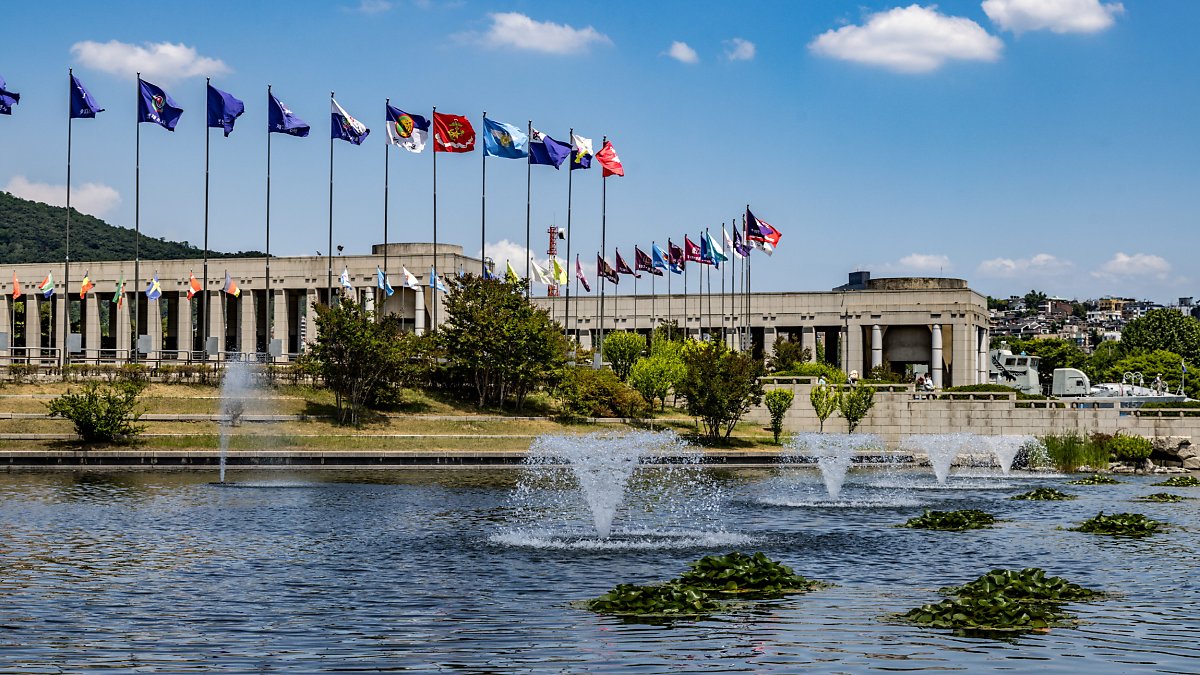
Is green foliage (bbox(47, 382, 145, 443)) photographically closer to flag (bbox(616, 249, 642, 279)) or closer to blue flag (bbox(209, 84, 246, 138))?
blue flag (bbox(209, 84, 246, 138))

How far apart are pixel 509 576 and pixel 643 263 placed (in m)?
69.3

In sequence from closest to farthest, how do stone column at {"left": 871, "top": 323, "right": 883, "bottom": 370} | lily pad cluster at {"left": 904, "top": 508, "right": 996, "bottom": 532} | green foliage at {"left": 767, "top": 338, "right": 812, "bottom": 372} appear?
1. lily pad cluster at {"left": 904, "top": 508, "right": 996, "bottom": 532}
2. green foliage at {"left": 767, "top": 338, "right": 812, "bottom": 372}
3. stone column at {"left": 871, "top": 323, "right": 883, "bottom": 370}

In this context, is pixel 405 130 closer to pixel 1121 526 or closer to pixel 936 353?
pixel 1121 526

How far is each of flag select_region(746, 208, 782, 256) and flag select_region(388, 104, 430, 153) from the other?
75.1ft

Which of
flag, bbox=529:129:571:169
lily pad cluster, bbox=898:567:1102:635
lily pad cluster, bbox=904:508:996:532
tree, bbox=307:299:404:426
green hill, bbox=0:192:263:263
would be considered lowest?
lily pad cluster, bbox=904:508:996:532

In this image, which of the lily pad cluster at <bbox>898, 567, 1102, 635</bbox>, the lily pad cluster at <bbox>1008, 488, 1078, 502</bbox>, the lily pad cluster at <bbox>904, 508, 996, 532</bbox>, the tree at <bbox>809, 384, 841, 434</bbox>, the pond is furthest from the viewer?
the tree at <bbox>809, 384, 841, 434</bbox>

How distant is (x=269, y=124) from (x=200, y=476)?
22120 mm

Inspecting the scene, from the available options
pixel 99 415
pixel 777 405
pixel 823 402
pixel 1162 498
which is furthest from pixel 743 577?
pixel 823 402

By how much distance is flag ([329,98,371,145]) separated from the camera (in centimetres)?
6675

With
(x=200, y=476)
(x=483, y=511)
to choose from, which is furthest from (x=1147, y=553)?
(x=200, y=476)

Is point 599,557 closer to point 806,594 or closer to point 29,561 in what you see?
point 806,594

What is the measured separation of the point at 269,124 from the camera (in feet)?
211

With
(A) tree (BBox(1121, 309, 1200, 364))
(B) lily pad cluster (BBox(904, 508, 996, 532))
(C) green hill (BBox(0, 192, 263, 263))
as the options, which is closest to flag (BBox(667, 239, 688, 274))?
(B) lily pad cluster (BBox(904, 508, 996, 532))

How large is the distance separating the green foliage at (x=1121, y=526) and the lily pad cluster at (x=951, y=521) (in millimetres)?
2272
